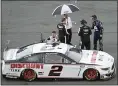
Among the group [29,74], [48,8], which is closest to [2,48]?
[29,74]

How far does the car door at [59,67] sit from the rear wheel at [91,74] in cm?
32

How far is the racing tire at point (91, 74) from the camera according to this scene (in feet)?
46.1

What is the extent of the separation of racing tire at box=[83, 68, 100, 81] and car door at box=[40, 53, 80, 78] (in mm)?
316

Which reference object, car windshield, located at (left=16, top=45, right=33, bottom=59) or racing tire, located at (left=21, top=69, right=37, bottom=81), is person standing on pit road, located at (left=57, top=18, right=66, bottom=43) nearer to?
car windshield, located at (left=16, top=45, right=33, bottom=59)

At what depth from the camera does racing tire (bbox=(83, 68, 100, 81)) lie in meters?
14.0

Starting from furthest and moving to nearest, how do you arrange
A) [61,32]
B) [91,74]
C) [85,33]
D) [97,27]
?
[61,32], [97,27], [85,33], [91,74]

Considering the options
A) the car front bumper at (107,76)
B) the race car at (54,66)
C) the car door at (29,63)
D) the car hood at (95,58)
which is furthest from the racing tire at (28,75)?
the car front bumper at (107,76)

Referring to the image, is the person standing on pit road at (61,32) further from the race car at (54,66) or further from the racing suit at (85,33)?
the race car at (54,66)

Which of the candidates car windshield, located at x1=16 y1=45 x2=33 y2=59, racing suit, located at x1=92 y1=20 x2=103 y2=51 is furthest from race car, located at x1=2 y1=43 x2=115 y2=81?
racing suit, located at x1=92 y1=20 x2=103 y2=51

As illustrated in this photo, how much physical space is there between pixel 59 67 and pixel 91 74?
1.15 meters

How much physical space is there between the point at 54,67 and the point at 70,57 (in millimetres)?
693

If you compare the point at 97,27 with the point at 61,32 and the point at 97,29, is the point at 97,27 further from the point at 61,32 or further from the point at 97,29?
the point at 61,32

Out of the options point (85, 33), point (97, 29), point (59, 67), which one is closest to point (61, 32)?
point (85, 33)

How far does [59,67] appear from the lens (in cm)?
1399
